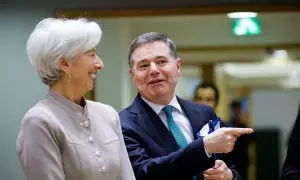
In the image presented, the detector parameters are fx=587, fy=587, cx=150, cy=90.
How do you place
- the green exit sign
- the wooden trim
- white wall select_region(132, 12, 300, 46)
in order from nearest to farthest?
the wooden trim
the green exit sign
white wall select_region(132, 12, 300, 46)

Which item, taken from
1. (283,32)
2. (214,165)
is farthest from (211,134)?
(283,32)

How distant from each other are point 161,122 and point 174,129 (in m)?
0.06

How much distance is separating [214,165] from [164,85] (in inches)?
13.9

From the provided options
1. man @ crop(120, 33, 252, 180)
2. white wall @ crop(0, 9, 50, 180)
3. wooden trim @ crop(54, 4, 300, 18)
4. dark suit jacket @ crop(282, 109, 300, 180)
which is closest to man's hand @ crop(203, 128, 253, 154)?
man @ crop(120, 33, 252, 180)

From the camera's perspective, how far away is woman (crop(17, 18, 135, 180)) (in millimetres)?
1695

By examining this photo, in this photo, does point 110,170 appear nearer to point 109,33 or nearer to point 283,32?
point 109,33

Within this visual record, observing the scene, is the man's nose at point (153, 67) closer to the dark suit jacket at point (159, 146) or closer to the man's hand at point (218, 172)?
the dark suit jacket at point (159, 146)

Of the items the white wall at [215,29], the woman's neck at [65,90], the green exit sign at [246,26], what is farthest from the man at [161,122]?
the white wall at [215,29]

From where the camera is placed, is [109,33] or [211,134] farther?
[109,33]

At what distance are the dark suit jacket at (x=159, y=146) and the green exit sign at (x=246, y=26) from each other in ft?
11.7

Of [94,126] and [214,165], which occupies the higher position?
[94,126]

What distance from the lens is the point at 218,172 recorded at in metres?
2.09

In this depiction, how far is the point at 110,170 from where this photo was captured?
72.7 inches

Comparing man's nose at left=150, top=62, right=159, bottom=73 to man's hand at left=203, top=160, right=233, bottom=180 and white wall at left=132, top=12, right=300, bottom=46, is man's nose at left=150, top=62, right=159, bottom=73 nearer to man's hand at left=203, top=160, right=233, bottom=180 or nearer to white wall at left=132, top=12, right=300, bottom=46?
man's hand at left=203, top=160, right=233, bottom=180
